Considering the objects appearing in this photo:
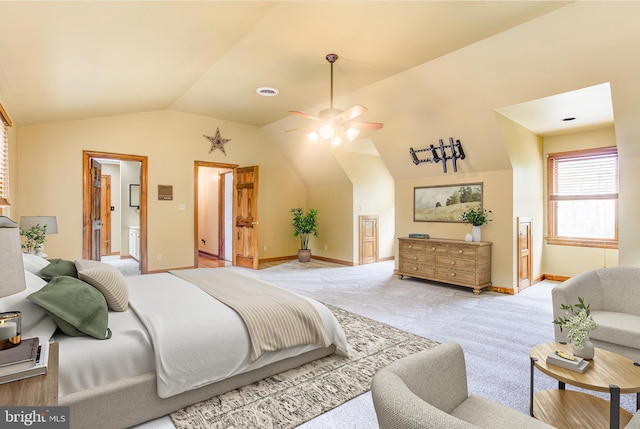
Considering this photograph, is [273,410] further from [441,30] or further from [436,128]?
[436,128]

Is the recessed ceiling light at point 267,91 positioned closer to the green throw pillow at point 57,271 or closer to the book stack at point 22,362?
the green throw pillow at point 57,271

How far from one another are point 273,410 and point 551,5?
3.67 m

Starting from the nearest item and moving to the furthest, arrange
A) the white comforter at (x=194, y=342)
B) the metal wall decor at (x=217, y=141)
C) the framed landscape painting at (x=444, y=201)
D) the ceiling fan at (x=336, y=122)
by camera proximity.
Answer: the white comforter at (x=194, y=342) < the ceiling fan at (x=336, y=122) < the framed landscape painting at (x=444, y=201) < the metal wall decor at (x=217, y=141)

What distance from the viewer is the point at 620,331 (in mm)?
2393

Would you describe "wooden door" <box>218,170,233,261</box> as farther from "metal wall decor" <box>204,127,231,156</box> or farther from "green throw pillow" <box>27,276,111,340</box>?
"green throw pillow" <box>27,276,111,340</box>

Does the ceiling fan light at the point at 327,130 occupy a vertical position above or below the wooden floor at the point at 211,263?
above

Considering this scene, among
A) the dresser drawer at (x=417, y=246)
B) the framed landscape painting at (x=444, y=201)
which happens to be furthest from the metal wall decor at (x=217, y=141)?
the dresser drawer at (x=417, y=246)

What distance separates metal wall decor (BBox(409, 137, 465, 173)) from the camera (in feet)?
16.5

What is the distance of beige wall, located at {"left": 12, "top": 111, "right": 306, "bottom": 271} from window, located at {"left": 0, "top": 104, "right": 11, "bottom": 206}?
3.13 feet

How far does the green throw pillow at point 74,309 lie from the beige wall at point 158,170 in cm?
415

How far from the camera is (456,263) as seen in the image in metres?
5.15

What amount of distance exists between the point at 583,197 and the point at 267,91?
17.1 feet

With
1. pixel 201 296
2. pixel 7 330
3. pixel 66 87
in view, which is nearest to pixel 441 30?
pixel 201 296

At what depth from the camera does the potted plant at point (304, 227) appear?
25.1 feet
